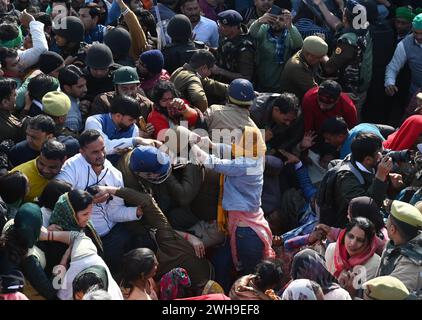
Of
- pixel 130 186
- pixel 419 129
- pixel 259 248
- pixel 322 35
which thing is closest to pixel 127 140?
pixel 130 186

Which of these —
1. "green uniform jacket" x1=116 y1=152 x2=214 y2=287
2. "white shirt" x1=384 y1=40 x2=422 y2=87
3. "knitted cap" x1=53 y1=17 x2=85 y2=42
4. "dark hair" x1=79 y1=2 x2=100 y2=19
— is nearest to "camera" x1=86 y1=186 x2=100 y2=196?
"green uniform jacket" x1=116 y1=152 x2=214 y2=287

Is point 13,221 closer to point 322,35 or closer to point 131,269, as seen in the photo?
point 131,269

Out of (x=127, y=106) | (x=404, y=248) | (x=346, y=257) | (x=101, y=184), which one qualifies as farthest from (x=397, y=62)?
(x=101, y=184)

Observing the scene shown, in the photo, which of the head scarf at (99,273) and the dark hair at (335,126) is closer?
the head scarf at (99,273)

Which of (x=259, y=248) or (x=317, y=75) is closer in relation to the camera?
(x=259, y=248)

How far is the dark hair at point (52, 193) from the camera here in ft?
21.1

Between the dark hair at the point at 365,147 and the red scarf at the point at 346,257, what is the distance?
816 mm

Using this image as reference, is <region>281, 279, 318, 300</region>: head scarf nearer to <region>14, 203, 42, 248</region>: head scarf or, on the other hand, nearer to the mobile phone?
<region>14, 203, 42, 248</region>: head scarf

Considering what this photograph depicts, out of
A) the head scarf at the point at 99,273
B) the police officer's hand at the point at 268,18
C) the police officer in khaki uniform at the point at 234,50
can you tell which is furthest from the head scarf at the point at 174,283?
the police officer's hand at the point at 268,18

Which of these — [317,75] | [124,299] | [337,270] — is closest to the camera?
[124,299]

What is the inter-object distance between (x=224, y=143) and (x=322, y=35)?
2.57 meters

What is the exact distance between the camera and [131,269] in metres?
5.91

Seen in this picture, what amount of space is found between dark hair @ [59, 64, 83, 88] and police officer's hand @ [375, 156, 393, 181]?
248cm

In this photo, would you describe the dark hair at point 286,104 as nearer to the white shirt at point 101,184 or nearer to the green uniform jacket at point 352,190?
the green uniform jacket at point 352,190
